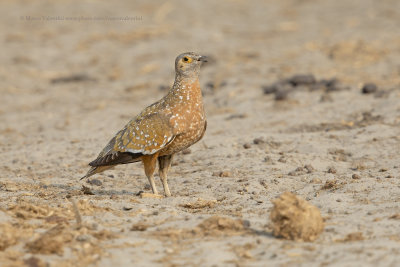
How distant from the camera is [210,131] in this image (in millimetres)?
12195

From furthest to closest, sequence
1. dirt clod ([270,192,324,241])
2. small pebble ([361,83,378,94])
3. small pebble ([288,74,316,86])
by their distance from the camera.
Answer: small pebble ([288,74,316,86]), small pebble ([361,83,378,94]), dirt clod ([270,192,324,241])

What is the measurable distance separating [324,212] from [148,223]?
1840 mm

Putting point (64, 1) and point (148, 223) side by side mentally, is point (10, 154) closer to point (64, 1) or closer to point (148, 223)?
point (148, 223)

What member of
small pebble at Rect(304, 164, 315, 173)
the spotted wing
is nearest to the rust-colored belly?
the spotted wing

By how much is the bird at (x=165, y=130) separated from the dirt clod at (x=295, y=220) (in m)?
2.26

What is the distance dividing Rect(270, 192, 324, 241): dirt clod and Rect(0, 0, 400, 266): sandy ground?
0.10 m

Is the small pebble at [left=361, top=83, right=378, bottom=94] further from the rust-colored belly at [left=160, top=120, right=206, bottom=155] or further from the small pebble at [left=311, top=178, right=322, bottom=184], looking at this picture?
the rust-colored belly at [left=160, top=120, right=206, bottom=155]

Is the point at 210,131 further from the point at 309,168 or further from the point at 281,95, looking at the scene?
the point at 309,168

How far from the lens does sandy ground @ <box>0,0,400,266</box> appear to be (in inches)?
241

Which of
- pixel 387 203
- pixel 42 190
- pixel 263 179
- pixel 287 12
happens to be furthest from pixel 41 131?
pixel 287 12

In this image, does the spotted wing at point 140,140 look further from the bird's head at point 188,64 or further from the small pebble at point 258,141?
the small pebble at point 258,141

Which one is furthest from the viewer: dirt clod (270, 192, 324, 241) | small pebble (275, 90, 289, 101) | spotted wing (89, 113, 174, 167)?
small pebble (275, 90, 289, 101)

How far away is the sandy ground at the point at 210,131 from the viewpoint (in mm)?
6129

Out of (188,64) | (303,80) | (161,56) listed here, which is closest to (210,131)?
(303,80)
